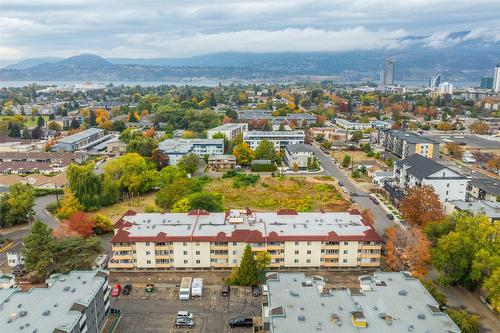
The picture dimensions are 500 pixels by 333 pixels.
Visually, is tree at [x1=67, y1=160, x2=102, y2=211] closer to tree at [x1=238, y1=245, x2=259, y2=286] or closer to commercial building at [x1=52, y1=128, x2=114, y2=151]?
tree at [x1=238, y1=245, x2=259, y2=286]

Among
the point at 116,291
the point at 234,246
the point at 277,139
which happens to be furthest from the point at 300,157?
the point at 116,291

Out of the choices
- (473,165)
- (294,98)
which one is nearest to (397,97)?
(294,98)

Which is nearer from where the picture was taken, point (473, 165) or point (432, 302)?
point (432, 302)

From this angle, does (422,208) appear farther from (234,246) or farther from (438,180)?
(234,246)

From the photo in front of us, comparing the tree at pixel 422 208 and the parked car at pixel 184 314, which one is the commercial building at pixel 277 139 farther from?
the parked car at pixel 184 314

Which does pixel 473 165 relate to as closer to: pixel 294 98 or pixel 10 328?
pixel 10 328

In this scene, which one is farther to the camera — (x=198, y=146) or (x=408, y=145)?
(x=198, y=146)
